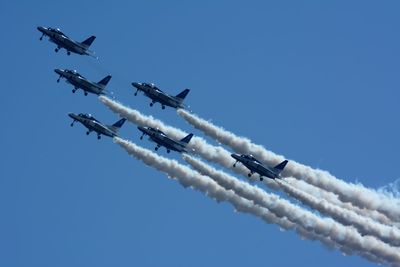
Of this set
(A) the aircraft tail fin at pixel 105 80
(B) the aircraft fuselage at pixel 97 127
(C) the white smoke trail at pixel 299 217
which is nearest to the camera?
(C) the white smoke trail at pixel 299 217

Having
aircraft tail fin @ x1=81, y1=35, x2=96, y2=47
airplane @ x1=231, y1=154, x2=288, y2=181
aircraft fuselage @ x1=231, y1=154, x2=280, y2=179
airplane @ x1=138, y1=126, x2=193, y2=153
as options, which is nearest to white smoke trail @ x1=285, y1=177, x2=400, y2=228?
airplane @ x1=231, y1=154, x2=288, y2=181

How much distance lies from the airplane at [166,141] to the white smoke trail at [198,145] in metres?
2.32

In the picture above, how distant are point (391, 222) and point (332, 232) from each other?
7261 millimetres

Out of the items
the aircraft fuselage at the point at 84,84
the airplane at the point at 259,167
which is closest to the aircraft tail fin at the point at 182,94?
the aircraft fuselage at the point at 84,84

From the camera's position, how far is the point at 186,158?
116 metres

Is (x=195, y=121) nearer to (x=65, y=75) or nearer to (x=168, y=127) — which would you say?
(x=168, y=127)

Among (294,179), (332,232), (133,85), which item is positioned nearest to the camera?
(332,232)

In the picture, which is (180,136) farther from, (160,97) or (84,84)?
(84,84)

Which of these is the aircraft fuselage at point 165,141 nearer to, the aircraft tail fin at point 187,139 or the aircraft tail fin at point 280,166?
the aircraft tail fin at point 187,139

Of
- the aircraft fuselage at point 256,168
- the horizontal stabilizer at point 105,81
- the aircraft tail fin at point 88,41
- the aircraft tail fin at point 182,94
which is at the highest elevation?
the aircraft tail fin at point 88,41

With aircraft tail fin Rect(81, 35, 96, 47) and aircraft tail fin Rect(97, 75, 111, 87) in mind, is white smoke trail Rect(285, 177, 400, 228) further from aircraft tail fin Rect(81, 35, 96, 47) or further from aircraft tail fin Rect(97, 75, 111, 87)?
aircraft tail fin Rect(81, 35, 96, 47)

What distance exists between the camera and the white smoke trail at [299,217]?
348 ft

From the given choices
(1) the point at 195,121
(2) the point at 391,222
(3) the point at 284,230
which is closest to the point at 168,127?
(1) the point at 195,121

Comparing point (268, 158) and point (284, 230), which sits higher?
point (268, 158)
